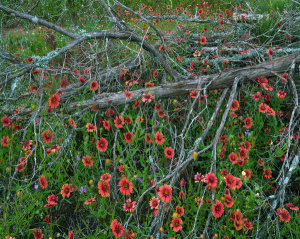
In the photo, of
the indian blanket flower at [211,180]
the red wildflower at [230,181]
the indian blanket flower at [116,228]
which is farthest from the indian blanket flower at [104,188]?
the red wildflower at [230,181]

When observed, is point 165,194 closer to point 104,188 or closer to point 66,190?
point 104,188

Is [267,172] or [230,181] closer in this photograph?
[230,181]

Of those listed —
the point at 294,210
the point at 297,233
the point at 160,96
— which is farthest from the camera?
the point at 160,96

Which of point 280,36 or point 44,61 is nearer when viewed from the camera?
point 44,61

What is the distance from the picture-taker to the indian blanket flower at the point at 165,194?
1309 millimetres

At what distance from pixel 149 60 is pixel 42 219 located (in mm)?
1917

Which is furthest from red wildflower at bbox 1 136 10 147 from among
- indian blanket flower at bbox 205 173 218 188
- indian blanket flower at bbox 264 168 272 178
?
indian blanket flower at bbox 264 168 272 178

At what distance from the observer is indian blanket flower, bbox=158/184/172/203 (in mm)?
1309

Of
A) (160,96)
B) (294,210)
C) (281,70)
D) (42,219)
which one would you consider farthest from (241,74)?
(42,219)

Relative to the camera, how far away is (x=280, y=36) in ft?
10.3

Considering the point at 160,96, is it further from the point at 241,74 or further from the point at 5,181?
the point at 5,181

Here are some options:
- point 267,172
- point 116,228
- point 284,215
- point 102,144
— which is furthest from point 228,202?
point 102,144

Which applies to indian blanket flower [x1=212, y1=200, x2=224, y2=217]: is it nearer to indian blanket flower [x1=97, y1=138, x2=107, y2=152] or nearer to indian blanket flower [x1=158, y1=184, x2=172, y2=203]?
indian blanket flower [x1=158, y1=184, x2=172, y2=203]

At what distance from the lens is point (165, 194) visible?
133 centimetres
